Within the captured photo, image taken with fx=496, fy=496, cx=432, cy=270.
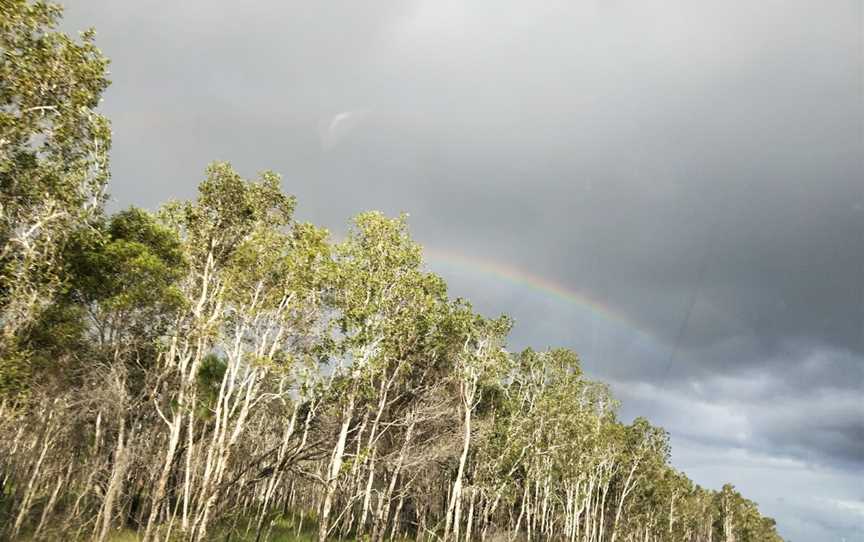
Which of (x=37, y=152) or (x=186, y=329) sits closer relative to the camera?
(x=37, y=152)

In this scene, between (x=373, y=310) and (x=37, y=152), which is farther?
(x=373, y=310)

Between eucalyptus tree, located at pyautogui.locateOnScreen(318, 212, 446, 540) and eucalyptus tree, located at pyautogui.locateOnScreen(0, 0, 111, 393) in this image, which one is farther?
eucalyptus tree, located at pyautogui.locateOnScreen(318, 212, 446, 540)

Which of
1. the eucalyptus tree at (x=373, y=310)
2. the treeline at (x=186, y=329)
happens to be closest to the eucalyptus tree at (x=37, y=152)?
the treeline at (x=186, y=329)

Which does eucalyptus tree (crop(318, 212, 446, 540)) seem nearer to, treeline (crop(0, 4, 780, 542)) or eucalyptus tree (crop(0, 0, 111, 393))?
treeline (crop(0, 4, 780, 542))

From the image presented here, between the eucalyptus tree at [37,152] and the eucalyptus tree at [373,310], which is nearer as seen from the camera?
the eucalyptus tree at [37,152]

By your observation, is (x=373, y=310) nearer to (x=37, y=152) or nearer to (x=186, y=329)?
(x=186, y=329)

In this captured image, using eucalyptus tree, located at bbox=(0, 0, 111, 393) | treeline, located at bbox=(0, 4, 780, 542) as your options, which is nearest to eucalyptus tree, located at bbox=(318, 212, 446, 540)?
treeline, located at bbox=(0, 4, 780, 542)

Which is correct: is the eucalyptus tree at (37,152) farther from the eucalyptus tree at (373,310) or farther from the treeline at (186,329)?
the eucalyptus tree at (373,310)

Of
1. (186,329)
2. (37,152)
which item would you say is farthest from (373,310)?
(37,152)

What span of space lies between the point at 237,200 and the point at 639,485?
7711 cm

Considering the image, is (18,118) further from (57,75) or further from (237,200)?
(237,200)

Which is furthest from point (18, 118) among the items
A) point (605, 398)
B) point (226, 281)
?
point (605, 398)

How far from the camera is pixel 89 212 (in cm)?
1784

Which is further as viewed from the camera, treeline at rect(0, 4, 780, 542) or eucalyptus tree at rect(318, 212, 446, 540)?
eucalyptus tree at rect(318, 212, 446, 540)
